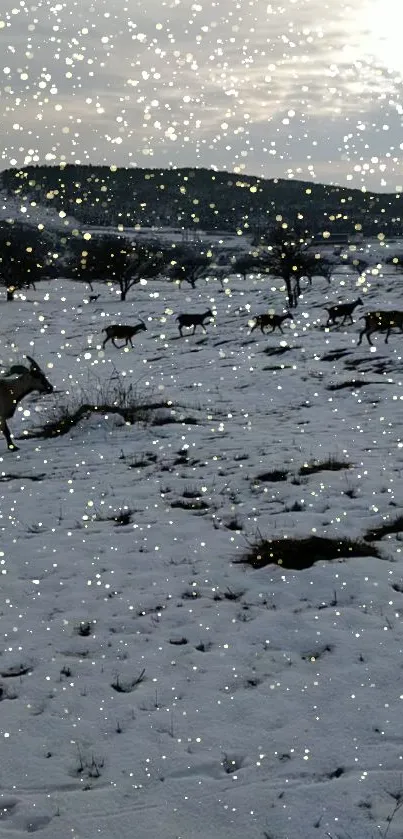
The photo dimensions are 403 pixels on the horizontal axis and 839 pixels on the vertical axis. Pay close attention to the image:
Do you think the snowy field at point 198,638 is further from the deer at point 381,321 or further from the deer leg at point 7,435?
the deer at point 381,321

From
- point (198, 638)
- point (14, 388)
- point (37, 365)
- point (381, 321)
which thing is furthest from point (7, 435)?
point (381, 321)

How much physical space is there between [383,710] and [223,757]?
1127mm

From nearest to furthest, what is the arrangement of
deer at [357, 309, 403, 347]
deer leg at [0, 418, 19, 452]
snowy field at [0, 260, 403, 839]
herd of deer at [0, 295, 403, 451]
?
snowy field at [0, 260, 403, 839] → deer leg at [0, 418, 19, 452] → herd of deer at [0, 295, 403, 451] → deer at [357, 309, 403, 347]

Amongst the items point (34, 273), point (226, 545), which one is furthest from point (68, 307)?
point (226, 545)

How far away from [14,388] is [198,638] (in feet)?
28.1

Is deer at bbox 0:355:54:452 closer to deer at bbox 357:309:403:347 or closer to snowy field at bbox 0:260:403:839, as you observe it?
snowy field at bbox 0:260:403:839

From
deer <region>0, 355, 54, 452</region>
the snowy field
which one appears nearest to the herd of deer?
deer <region>0, 355, 54, 452</region>

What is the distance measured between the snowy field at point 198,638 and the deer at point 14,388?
0.54 metres

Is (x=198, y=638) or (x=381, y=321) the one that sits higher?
(x=381, y=321)

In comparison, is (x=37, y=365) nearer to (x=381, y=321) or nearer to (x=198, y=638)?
(x=198, y=638)

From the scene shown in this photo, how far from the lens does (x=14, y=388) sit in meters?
12.6

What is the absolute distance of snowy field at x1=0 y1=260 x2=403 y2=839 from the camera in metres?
3.55

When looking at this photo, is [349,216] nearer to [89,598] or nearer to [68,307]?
[68,307]

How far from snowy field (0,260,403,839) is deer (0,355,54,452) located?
0.54m
